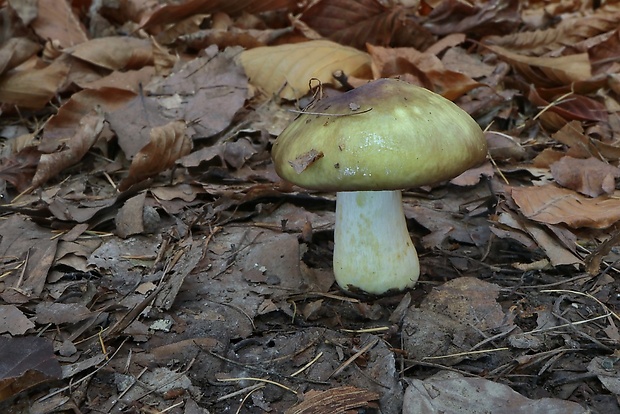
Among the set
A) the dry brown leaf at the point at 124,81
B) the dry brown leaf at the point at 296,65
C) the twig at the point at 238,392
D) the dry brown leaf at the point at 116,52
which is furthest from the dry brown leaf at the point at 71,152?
the twig at the point at 238,392

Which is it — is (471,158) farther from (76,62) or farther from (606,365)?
(76,62)

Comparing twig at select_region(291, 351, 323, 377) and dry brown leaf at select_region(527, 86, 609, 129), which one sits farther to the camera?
dry brown leaf at select_region(527, 86, 609, 129)

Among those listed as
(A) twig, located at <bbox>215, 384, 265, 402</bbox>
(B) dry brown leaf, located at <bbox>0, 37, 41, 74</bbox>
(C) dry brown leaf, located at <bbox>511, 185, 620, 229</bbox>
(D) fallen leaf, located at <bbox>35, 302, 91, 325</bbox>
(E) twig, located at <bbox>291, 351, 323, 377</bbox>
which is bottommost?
(C) dry brown leaf, located at <bbox>511, 185, 620, 229</bbox>

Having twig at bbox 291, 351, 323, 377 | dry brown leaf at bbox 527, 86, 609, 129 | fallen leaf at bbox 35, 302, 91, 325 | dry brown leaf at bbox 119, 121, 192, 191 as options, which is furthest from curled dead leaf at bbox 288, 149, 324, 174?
dry brown leaf at bbox 527, 86, 609, 129

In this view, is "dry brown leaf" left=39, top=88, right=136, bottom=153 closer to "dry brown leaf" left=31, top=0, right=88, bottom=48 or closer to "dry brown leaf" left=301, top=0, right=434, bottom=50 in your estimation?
"dry brown leaf" left=31, top=0, right=88, bottom=48

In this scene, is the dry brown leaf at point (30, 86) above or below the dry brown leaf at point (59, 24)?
below

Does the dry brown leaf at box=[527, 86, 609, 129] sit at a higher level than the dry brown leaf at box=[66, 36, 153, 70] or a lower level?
lower

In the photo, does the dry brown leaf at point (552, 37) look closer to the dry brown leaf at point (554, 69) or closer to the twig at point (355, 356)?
the dry brown leaf at point (554, 69)
